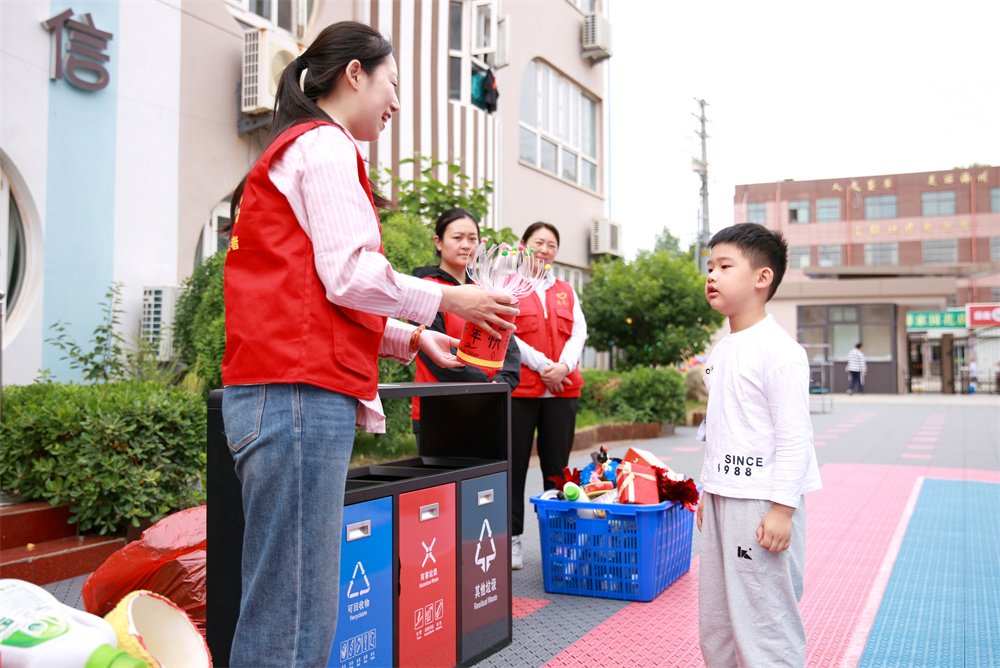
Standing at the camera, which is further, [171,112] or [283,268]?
[171,112]

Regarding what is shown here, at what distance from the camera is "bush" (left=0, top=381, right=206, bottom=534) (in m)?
3.85

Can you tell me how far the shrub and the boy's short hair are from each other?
8710 millimetres

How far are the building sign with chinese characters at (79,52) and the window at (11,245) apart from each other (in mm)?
895

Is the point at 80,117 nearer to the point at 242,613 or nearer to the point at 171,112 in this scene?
the point at 171,112

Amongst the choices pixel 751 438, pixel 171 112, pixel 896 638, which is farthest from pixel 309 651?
pixel 171 112

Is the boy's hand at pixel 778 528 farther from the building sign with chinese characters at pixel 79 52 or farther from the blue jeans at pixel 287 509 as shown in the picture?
the building sign with chinese characters at pixel 79 52

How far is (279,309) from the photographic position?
154 centimetres

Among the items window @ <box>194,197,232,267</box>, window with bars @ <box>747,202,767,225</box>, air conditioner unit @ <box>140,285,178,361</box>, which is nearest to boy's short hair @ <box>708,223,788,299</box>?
air conditioner unit @ <box>140,285,178,361</box>

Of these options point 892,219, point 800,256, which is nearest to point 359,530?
Answer: point 800,256

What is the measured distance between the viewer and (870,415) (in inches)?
621

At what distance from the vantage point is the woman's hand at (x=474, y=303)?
168 cm

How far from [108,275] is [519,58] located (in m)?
9.24

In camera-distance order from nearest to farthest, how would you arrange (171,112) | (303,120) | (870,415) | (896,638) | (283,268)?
(283,268) < (303,120) < (896,638) < (171,112) < (870,415)

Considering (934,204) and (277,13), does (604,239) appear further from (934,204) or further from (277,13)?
(934,204)
